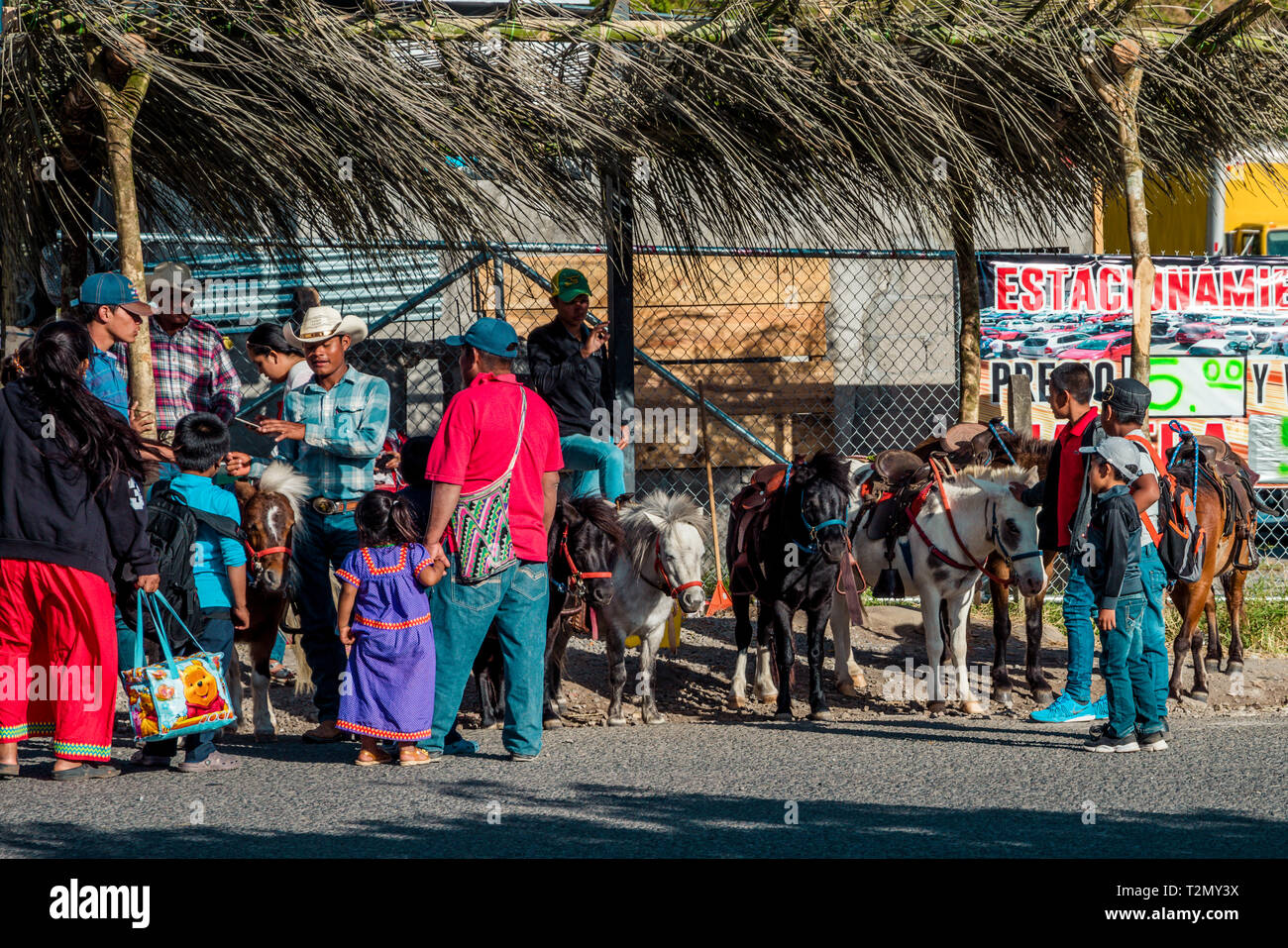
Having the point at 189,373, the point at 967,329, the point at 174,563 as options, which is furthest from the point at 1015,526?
the point at 189,373

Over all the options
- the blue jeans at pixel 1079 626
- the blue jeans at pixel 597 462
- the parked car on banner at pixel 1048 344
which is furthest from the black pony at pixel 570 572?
the parked car on banner at pixel 1048 344

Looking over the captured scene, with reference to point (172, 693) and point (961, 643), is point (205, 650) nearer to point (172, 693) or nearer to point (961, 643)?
point (172, 693)

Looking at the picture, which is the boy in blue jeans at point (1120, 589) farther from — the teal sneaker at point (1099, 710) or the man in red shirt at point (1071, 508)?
the teal sneaker at point (1099, 710)

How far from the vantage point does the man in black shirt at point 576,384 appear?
8.27m

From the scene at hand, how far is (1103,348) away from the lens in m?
10.2

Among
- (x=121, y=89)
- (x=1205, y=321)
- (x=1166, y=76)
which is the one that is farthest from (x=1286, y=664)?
(x=121, y=89)

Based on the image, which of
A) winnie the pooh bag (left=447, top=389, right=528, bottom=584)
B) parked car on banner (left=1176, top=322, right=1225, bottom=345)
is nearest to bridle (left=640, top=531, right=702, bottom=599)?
winnie the pooh bag (left=447, top=389, right=528, bottom=584)

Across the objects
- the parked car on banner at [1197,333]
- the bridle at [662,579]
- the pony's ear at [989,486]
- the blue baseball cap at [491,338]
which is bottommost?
the bridle at [662,579]

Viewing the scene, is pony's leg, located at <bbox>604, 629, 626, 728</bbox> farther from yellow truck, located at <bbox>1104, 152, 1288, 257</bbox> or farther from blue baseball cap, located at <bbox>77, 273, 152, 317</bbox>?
yellow truck, located at <bbox>1104, 152, 1288, 257</bbox>

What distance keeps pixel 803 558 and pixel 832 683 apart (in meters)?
1.43

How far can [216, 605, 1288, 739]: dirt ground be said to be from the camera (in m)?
8.05

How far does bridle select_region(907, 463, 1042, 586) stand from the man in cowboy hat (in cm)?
330

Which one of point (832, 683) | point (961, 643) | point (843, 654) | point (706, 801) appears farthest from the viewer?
point (832, 683)

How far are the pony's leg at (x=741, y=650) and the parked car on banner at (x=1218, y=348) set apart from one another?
429 cm
